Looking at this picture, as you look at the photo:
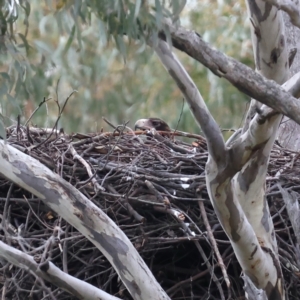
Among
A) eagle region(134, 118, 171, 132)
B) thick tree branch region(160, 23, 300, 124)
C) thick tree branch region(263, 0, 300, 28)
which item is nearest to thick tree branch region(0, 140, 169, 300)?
thick tree branch region(160, 23, 300, 124)

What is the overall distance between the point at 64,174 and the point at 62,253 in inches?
20.2

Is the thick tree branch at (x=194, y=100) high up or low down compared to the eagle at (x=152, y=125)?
up

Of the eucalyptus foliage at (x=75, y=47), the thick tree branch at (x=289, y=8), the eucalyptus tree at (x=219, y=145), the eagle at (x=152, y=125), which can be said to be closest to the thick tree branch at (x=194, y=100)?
the eucalyptus tree at (x=219, y=145)

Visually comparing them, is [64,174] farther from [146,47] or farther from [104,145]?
[146,47]

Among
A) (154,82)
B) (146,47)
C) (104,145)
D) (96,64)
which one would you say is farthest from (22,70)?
(154,82)

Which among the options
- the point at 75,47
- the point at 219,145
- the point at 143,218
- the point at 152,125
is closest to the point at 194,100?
the point at 219,145

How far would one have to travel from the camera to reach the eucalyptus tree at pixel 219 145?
2885 mm

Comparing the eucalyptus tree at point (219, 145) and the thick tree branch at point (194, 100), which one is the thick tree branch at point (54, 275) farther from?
the thick tree branch at point (194, 100)

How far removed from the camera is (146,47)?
9.84ft

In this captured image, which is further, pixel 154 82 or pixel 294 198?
pixel 154 82

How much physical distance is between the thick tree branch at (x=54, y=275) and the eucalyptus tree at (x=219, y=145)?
39 millimetres

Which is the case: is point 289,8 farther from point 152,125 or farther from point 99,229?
point 152,125

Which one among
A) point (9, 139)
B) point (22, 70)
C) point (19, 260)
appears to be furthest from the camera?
point (9, 139)

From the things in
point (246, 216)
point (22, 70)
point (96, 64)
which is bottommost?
point (246, 216)
